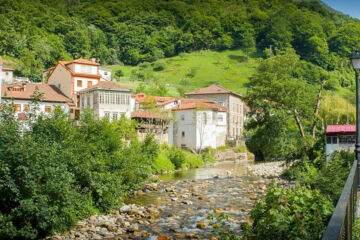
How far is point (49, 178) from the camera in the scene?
13086 millimetres

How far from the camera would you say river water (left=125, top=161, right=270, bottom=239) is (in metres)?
14.0

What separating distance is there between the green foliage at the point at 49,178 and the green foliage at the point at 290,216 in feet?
24.7

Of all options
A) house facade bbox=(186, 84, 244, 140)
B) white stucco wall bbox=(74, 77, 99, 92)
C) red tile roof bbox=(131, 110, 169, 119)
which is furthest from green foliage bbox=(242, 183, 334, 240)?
house facade bbox=(186, 84, 244, 140)

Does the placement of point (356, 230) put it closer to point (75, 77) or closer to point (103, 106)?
point (103, 106)

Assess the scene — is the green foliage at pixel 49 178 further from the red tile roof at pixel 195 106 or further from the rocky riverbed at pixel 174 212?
the red tile roof at pixel 195 106

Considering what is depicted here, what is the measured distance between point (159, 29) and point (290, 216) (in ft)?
482

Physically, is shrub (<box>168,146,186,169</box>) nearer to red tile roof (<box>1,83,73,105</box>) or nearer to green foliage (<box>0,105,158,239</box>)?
green foliage (<box>0,105,158,239</box>)

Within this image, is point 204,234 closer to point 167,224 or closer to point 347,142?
point 167,224

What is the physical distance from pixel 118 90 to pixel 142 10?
124 m

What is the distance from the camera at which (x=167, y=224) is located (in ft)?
48.7

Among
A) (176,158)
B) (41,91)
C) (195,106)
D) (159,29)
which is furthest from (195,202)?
(159,29)

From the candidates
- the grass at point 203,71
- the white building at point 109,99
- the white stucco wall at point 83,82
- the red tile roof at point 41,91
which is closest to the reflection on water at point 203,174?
the white building at point 109,99

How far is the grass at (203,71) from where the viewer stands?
95.6 m

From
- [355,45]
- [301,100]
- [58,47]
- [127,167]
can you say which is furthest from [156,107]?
[355,45]
